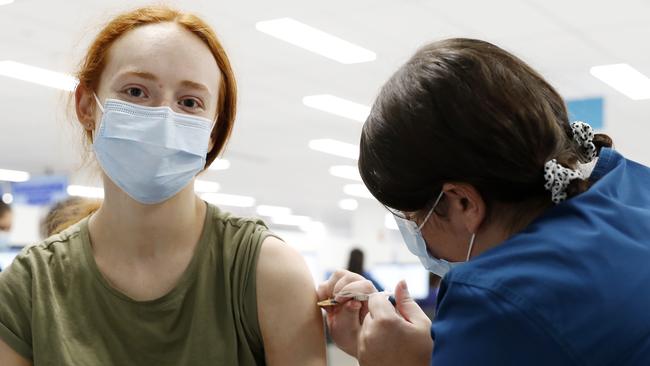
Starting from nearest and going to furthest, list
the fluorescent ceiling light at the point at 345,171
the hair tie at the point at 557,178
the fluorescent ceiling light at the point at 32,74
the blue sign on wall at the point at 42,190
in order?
1. the hair tie at the point at 557,178
2. the fluorescent ceiling light at the point at 32,74
3. the blue sign on wall at the point at 42,190
4. the fluorescent ceiling light at the point at 345,171

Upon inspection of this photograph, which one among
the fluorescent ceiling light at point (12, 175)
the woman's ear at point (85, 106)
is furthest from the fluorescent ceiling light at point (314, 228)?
the woman's ear at point (85, 106)

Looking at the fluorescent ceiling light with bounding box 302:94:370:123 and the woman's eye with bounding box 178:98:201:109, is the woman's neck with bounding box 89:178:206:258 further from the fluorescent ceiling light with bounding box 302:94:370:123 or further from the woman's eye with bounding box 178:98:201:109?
the fluorescent ceiling light with bounding box 302:94:370:123

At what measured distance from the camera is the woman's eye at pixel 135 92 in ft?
4.94

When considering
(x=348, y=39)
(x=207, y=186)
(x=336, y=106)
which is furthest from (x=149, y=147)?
(x=207, y=186)

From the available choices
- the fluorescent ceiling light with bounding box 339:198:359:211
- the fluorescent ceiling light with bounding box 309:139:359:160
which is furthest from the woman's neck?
the fluorescent ceiling light with bounding box 339:198:359:211

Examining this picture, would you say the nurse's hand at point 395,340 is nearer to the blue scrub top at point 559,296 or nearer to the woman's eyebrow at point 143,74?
the blue scrub top at point 559,296

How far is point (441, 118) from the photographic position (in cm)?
113

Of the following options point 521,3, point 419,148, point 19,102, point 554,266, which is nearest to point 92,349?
point 419,148

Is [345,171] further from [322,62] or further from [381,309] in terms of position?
[381,309]

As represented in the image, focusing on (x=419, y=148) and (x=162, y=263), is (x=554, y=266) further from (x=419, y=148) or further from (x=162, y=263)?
(x=162, y=263)

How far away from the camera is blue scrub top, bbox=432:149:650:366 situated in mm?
972

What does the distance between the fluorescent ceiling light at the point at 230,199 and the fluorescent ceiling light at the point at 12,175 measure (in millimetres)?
4032

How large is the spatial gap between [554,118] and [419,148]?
0.22m

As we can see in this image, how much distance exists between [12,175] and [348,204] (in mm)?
8495
